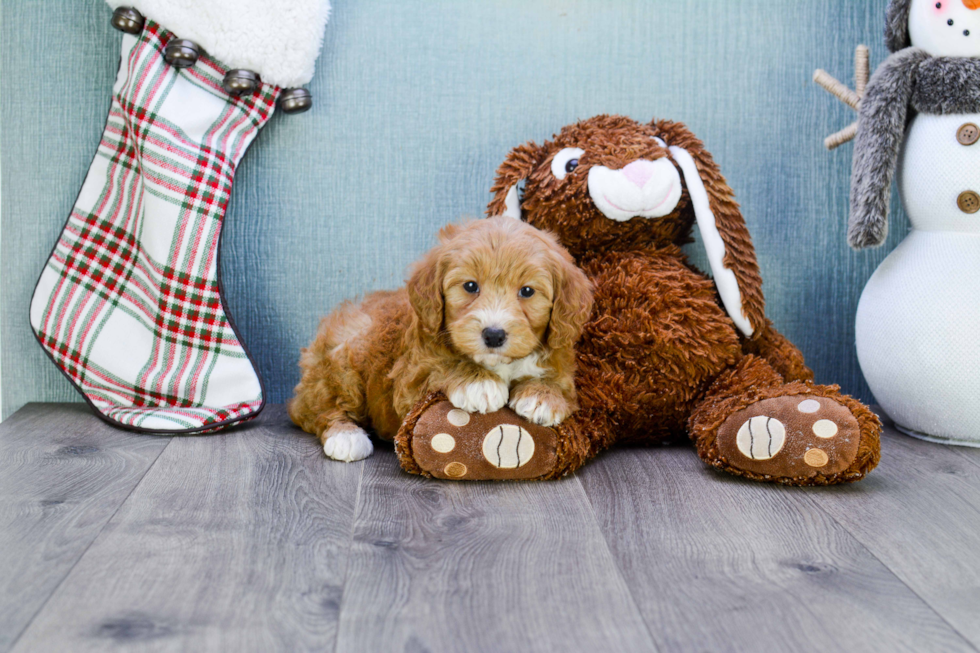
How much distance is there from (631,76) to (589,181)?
530mm

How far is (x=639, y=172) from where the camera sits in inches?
67.9

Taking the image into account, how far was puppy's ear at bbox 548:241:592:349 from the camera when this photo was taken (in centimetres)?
149

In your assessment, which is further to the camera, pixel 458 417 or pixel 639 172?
pixel 639 172

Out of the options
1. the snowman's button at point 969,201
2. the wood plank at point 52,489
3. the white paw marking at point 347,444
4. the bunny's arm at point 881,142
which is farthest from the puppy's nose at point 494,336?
the snowman's button at point 969,201

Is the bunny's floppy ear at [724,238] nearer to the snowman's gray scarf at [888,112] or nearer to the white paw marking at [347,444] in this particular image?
the snowman's gray scarf at [888,112]

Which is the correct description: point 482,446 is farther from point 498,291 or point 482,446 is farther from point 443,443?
point 498,291

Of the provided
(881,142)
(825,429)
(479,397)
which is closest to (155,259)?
(479,397)

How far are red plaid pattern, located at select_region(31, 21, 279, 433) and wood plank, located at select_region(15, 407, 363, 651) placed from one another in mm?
336

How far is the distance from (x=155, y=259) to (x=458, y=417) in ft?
3.02

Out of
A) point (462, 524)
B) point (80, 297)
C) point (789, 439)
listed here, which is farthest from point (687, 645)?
point (80, 297)

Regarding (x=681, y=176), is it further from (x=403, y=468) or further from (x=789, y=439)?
(x=403, y=468)

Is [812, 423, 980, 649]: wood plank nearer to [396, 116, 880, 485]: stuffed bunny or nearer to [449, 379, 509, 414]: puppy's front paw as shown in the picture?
[396, 116, 880, 485]: stuffed bunny

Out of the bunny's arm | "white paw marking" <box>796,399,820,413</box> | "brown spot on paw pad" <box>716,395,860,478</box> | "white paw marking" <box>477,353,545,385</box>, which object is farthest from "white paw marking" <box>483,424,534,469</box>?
the bunny's arm

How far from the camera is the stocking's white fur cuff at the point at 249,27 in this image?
190cm
